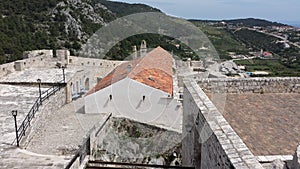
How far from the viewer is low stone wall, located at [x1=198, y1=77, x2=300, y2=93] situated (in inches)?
267

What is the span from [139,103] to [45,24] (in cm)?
2749

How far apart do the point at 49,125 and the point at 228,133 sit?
301 inches

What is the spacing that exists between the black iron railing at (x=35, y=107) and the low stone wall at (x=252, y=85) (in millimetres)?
4894

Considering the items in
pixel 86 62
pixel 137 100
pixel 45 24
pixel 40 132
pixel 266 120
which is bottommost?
pixel 40 132

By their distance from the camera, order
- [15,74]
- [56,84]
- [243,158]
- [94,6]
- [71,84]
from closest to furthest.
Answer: [243,158] < [56,84] < [71,84] < [15,74] < [94,6]

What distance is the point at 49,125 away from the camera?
32.4 feet

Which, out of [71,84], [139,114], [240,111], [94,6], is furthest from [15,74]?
[94,6]

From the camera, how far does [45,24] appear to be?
113ft

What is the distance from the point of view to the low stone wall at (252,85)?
6785mm

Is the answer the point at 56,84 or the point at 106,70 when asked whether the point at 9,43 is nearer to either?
the point at 106,70

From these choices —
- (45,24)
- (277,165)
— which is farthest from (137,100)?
(45,24)

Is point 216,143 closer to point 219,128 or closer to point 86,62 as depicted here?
point 219,128

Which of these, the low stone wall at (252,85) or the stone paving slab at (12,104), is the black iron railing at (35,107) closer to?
the stone paving slab at (12,104)

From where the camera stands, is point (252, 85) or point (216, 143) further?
point (252, 85)
